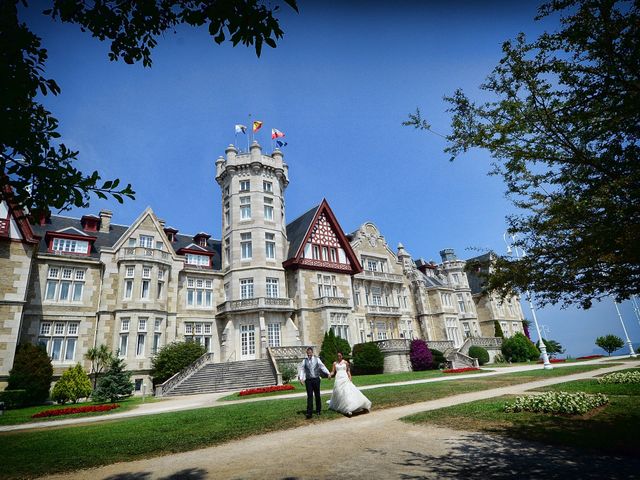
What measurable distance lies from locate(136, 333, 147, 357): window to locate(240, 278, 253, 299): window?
8292mm

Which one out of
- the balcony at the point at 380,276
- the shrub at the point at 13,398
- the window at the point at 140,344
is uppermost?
the balcony at the point at 380,276

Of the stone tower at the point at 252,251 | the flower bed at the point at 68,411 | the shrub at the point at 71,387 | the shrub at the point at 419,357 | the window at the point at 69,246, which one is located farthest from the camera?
the shrub at the point at 419,357

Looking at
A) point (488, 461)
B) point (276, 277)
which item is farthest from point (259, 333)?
point (488, 461)

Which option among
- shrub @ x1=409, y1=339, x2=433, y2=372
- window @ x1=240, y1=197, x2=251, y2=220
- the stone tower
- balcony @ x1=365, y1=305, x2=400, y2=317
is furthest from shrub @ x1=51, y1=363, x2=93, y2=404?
balcony @ x1=365, y1=305, x2=400, y2=317

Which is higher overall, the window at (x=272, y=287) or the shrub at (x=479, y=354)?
the window at (x=272, y=287)

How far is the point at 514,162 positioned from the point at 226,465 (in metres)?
7.35

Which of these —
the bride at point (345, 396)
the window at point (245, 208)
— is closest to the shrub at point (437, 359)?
the window at point (245, 208)

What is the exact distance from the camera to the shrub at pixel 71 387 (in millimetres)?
19609

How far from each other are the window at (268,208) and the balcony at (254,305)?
8.53 meters

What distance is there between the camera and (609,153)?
5.89 metres

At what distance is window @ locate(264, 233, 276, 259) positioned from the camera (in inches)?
1318

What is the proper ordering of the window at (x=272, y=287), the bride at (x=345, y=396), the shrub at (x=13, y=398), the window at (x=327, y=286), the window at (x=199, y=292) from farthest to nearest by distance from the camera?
the window at (x=327, y=286) < the window at (x=272, y=287) < the window at (x=199, y=292) < the shrub at (x=13, y=398) < the bride at (x=345, y=396)

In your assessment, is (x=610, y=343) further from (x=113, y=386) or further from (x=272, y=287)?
(x=113, y=386)

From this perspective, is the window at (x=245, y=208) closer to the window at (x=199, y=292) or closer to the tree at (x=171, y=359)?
the window at (x=199, y=292)
